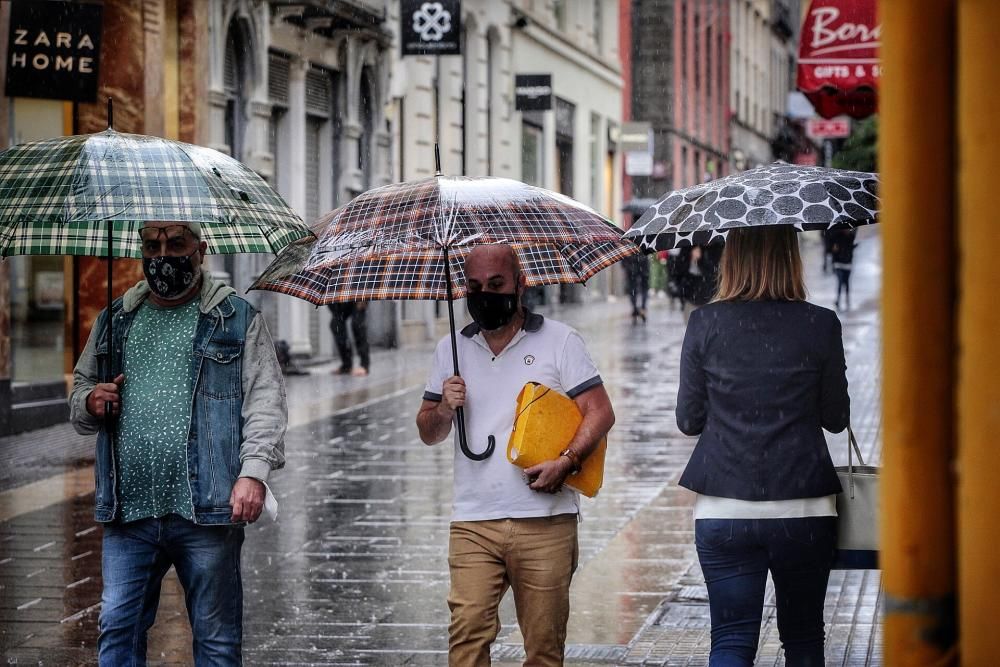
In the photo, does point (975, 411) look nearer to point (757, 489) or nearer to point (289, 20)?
point (757, 489)

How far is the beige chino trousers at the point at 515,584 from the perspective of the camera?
4.82m

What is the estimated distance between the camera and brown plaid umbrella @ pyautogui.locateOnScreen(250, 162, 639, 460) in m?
5.30

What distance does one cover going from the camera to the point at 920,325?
152 centimetres

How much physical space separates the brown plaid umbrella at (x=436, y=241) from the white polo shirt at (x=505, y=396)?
0.07 meters

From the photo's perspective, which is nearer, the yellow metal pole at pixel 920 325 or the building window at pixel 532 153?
the yellow metal pole at pixel 920 325

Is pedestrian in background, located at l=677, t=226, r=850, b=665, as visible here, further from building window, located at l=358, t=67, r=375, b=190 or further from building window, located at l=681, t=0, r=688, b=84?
building window, located at l=681, t=0, r=688, b=84

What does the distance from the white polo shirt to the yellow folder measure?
0.08m

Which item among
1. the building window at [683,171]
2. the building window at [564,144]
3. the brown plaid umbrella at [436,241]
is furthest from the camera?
the building window at [683,171]

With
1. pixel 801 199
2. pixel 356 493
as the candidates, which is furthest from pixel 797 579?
pixel 356 493

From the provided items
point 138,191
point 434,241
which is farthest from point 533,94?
point 138,191

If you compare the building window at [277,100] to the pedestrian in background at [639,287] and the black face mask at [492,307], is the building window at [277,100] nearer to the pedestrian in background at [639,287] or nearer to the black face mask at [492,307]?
the pedestrian in background at [639,287]

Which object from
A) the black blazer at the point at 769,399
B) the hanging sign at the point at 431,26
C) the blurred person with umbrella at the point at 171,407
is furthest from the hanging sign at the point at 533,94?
the black blazer at the point at 769,399

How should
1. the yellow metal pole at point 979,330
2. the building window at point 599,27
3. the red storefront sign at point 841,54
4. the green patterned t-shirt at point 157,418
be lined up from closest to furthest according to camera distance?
the yellow metal pole at point 979,330 < the green patterned t-shirt at point 157,418 < the red storefront sign at point 841,54 < the building window at point 599,27

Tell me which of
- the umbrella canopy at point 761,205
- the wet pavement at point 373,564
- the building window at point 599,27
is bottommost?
the wet pavement at point 373,564
